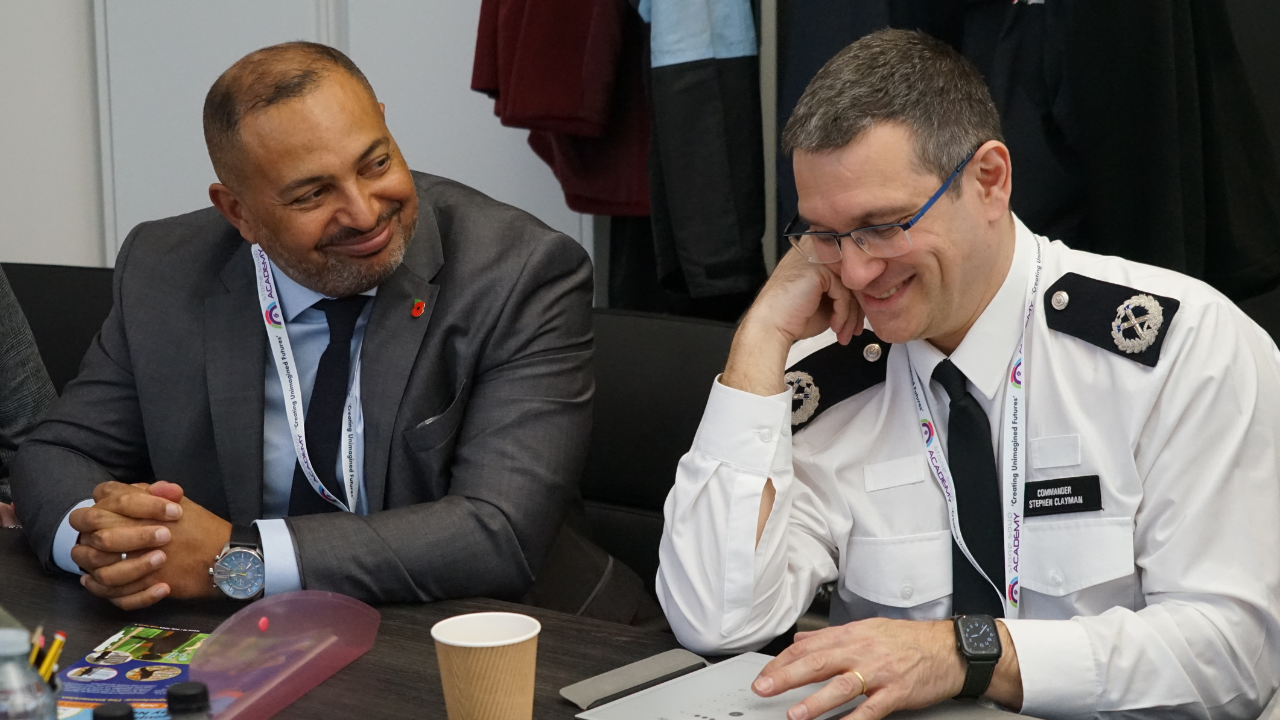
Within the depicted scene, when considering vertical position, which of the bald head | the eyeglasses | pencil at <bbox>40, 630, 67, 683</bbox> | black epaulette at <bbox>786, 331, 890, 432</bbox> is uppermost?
the bald head

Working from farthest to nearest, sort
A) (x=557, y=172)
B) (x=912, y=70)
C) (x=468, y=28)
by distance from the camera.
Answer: (x=468, y=28), (x=557, y=172), (x=912, y=70)

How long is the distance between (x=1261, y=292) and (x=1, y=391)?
2.31 metres

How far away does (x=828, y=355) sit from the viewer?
1725 mm

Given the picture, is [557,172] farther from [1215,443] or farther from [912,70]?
[1215,443]

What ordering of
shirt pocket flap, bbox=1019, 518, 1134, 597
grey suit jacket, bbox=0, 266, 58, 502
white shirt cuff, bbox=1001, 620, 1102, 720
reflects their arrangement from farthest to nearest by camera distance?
grey suit jacket, bbox=0, 266, 58, 502 < shirt pocket flap, bbox=1019, 518, 1134, 597 < white shirt cuff, bbox=1001, 620, 1102, 720

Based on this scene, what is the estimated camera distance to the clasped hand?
1.46m

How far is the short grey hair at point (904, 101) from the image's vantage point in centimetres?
147

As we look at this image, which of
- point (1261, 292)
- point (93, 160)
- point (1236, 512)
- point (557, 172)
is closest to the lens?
point (1236, 512)

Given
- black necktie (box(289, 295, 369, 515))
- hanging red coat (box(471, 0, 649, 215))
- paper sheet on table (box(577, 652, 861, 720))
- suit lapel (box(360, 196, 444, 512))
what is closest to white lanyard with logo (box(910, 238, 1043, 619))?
paper sheet on table (box(577, 652, 861, 720))

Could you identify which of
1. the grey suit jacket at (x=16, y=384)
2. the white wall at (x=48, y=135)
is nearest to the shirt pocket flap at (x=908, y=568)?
the grey suit jacket at (x=16, y=384)

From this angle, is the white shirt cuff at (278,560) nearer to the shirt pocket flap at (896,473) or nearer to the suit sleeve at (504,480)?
the suit sleeve at (504,480)

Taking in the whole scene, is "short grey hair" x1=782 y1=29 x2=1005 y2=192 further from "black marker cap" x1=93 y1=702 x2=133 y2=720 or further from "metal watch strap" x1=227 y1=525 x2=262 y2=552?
"black marker cap" x1=93 y1=702 x2=133 y2=720

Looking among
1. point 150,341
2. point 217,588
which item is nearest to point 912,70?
point 217,588

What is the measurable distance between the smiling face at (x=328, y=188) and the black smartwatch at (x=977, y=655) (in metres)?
1.06
